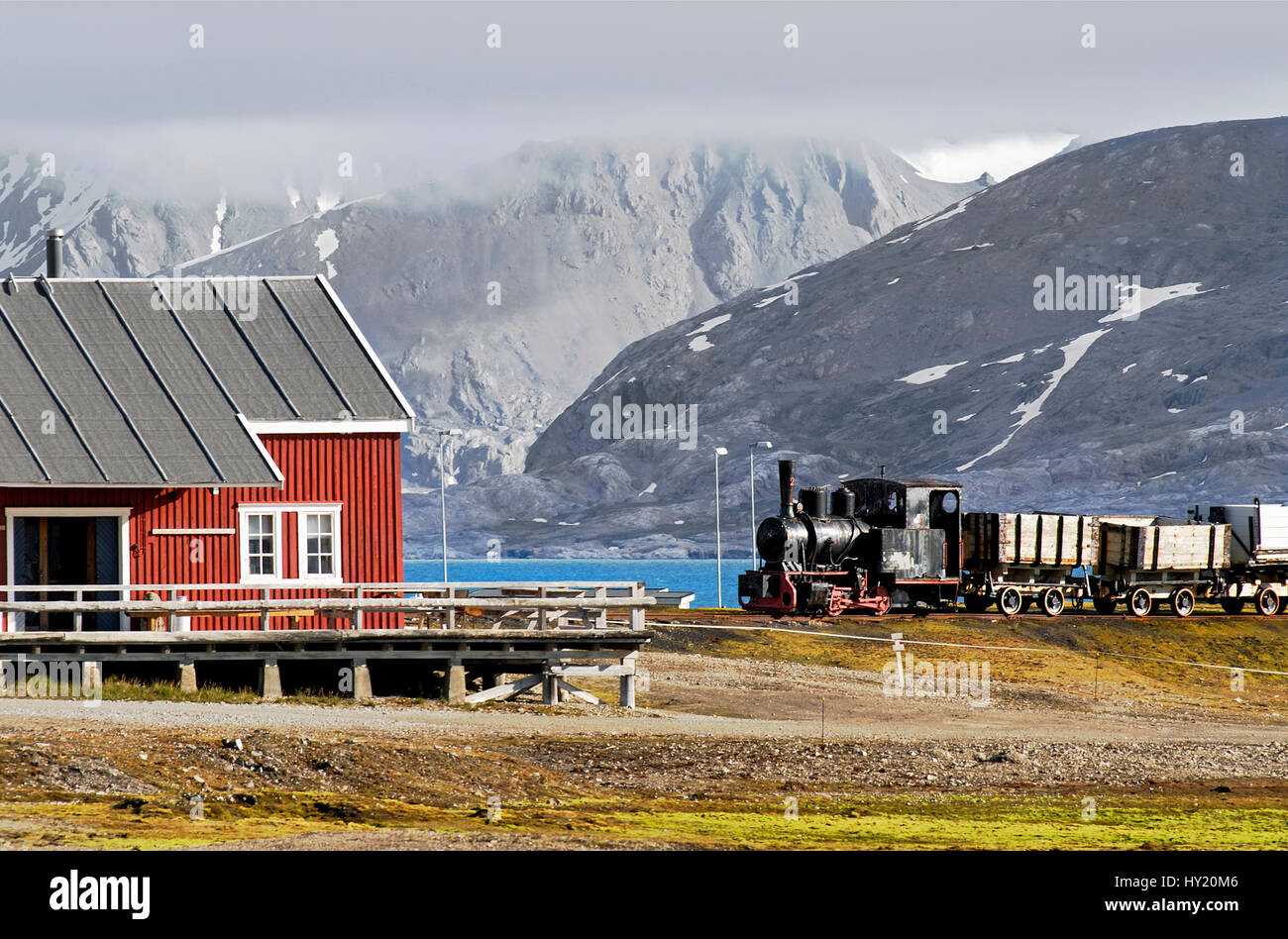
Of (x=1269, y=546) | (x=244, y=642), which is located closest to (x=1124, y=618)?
(x=1269, y=546)

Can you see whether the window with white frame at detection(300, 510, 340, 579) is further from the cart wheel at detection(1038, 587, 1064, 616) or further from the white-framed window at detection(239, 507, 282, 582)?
the cart wheel at detection(1038, 587, 1064, 616)

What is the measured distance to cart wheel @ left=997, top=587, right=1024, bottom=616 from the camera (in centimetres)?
5247

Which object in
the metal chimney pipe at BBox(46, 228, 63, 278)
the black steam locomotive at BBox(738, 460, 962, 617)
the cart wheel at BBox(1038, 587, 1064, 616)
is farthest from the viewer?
the cart wheel at BBox(1038, 587, 1064, 616)

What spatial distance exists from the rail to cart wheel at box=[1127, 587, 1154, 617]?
81.7ft

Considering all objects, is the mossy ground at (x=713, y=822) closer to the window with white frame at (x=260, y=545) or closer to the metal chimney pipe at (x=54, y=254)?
the window with white frame at (x=260, y=545)

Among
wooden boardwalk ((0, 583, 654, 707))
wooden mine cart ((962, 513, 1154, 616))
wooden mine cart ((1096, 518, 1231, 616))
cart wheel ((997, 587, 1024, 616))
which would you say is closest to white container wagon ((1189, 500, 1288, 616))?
wooden mine cart ((1096, 518, 1231, 616))

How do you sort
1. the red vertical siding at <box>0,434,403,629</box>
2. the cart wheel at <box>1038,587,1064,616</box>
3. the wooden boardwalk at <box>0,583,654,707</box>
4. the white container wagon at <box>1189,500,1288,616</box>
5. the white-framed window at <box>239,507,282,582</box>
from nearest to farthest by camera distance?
the wooden boardwalk at <box>0,583,654,707</box>, the red vertical siding at <box>0,434,403,629</box>, the white-framed window at <box>239,507,282,582</box>, the cart wheel at <box>1038,587,1064,616</box>, the white container wagon at <box>1189,500,1288,616</box>

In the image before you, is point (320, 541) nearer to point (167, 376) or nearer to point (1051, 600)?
point (167, 376)

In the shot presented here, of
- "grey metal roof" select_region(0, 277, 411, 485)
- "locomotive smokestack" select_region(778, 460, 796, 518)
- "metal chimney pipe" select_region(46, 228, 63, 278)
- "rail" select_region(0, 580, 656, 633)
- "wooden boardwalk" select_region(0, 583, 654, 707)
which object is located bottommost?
"wooden boardwalk" select_region(0, 583, 654, 707)

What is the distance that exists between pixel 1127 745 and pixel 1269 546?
3053cm

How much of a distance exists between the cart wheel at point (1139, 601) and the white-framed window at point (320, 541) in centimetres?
2950

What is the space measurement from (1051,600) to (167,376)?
96.3 feet

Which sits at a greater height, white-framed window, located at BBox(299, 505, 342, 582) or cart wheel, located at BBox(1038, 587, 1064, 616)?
white-framed window, located at BBox(299, 505, 342, 582)

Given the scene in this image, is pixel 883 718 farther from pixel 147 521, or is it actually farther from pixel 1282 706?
pixel 147 521
